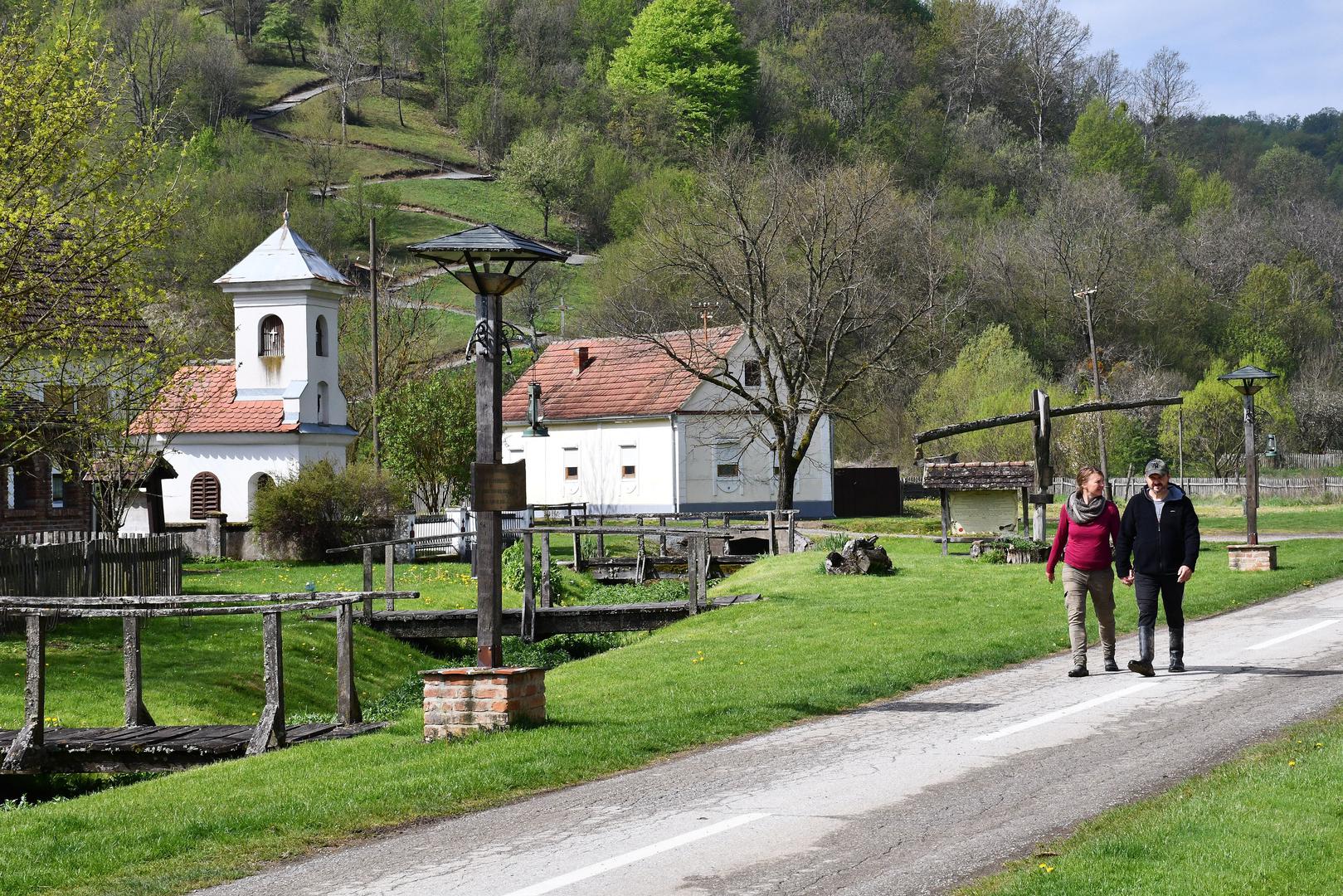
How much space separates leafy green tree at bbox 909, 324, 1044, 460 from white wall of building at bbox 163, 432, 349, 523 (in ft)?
89.2

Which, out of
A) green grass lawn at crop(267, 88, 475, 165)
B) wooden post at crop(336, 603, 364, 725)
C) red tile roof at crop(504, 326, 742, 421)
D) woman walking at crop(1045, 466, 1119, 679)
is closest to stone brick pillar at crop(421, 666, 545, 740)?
wooden post at crop(336, 603, 364, 725)

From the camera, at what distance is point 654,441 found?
5641cm

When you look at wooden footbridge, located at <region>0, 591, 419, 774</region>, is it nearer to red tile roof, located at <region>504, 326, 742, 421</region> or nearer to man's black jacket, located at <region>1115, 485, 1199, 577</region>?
man's black jacket, located at <region>1115, 485, 1199, 577</region>

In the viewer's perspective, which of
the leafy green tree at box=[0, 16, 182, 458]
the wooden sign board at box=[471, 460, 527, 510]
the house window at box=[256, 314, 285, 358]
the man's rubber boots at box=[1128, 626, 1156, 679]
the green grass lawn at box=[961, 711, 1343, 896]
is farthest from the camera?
the house window at box=[256, 314, 285, 358]

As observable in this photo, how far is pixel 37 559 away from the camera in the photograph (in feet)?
Answer: 78.3

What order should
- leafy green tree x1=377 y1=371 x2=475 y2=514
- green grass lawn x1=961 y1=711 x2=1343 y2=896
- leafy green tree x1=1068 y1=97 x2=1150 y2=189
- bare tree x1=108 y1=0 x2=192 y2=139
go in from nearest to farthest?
1. green grass lawn x1=961 y1=711 x2=1343 y2=896
2. leafy green tree x1=377 y1=371 x2=475 y2=514
3. bare tree x1=108 y1=0 x2=192 y2=139
4. leafy green tree x1=1068 y1=97 x2=1150 y2=189

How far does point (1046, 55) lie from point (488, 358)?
12160 cm

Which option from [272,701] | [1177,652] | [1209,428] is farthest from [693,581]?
[1209,428]

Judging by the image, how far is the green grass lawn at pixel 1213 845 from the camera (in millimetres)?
6922

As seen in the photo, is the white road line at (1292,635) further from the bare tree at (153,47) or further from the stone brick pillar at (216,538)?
the bare tree at (153,47)

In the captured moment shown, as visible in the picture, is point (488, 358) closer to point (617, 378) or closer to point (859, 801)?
point (859, 801)

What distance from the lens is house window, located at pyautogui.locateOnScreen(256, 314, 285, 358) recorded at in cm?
4803

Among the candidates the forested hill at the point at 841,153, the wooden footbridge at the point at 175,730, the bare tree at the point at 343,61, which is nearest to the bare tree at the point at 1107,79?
the forested hill at the point at 841,153

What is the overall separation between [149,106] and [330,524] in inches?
2736
